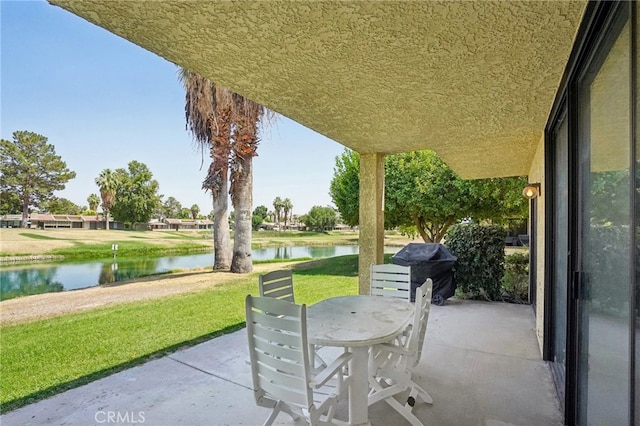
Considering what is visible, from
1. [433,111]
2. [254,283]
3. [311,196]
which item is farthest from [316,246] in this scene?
[433,111]

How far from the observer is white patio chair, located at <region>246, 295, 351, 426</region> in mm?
1716

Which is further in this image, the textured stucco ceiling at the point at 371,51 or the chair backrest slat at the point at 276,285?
the chair backrest slat at the point at 276,285

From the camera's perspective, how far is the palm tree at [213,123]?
33.1ft

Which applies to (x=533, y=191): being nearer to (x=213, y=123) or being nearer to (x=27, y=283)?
(x=213, y=123)

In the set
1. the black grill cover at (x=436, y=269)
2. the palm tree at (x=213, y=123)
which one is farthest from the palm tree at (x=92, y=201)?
the black grill cover at (x=436, y=269)

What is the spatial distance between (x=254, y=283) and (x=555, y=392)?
8.21 metres

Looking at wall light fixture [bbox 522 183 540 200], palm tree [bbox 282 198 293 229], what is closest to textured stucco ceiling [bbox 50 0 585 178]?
wall light fixture [bbox 522 183 540 200]

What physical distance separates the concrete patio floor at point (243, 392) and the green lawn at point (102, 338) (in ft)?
1.33

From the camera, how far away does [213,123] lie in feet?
33.6

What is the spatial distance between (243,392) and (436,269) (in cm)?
416

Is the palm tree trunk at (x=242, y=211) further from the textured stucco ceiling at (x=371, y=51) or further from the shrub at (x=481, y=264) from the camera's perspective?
the textured stucco ceiling at (x=371, y=51)

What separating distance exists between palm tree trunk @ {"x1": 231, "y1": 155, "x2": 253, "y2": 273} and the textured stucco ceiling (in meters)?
8.13

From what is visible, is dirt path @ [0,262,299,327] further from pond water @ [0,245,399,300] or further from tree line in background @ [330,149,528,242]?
tree line in background @ [330,149,528,242]

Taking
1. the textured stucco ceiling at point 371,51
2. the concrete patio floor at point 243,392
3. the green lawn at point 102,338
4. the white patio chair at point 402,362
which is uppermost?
the textured stucco ceiling at point 371,51
